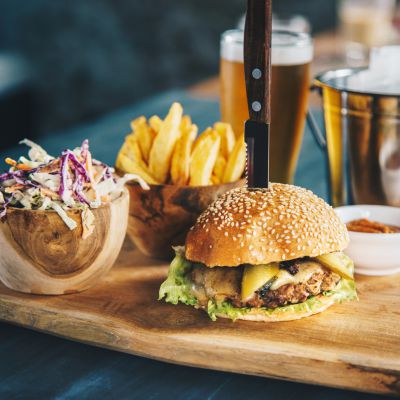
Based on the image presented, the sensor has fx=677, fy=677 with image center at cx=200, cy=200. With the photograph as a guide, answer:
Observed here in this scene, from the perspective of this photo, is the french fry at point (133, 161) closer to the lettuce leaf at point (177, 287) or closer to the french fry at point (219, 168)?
the french fry at point (219, 168)

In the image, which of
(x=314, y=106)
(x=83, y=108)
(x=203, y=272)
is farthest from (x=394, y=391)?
(x=83, y=108)

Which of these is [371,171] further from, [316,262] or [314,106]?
[314,106]

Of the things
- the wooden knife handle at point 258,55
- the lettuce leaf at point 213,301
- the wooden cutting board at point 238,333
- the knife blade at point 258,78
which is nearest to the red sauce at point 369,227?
the wooden cutting board at point 238,333

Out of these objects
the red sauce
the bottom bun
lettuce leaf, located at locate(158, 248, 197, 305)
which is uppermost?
the red sauce

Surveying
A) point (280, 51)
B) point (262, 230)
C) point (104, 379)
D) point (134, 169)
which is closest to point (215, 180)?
point (134, 169)

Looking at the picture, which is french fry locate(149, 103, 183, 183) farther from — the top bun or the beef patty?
the beef patty

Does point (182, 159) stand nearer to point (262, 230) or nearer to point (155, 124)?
point (155, 124)

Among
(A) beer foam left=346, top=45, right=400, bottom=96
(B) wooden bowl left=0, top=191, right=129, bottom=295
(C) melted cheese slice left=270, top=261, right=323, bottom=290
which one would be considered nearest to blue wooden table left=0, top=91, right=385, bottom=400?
(B) wooden bowl left=0, top=191, right=129, bottom=295

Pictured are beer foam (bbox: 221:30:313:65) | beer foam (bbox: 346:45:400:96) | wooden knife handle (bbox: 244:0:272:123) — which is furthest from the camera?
beer foam (bbox: 221:30:313:65)
